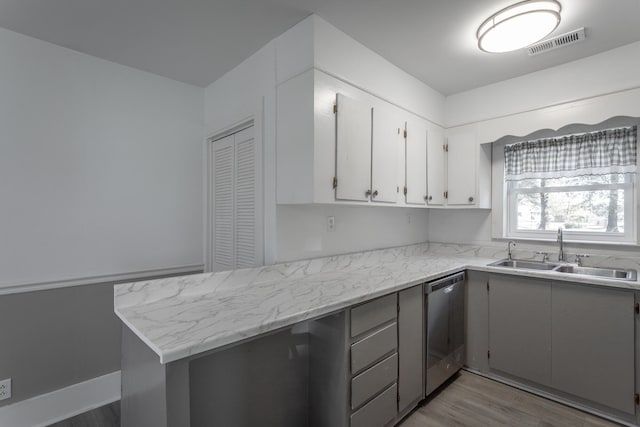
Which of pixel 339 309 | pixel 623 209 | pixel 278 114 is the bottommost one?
pixel 339 309

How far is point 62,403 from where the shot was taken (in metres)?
2.12

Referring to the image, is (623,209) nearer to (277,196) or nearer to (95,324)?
(277,196)

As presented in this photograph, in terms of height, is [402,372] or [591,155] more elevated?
[591,155]

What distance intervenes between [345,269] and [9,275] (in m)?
2.26

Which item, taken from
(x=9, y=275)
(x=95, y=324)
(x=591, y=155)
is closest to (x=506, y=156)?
(x=591, y=155)

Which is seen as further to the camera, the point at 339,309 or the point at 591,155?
the point at 591,155

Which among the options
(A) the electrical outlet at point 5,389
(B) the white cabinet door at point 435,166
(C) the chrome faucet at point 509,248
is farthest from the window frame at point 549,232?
(A) the electrical outlet at point 5,389

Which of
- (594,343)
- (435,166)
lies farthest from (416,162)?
(594,343)

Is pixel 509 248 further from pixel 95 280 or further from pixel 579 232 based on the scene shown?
pixel 95 280

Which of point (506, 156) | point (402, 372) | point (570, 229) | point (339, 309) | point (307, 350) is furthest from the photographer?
point (506, 156)

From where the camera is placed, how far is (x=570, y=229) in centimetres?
272

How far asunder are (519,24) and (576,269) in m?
1.90

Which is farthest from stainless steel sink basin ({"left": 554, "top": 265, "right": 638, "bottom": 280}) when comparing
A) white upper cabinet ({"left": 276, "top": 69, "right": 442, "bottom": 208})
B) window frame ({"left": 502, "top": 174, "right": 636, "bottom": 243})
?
white upper cabinet ({"left": 276, "top": 69, "right": 442, "bottom": 208})

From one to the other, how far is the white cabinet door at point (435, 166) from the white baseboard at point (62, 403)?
9.92ft
